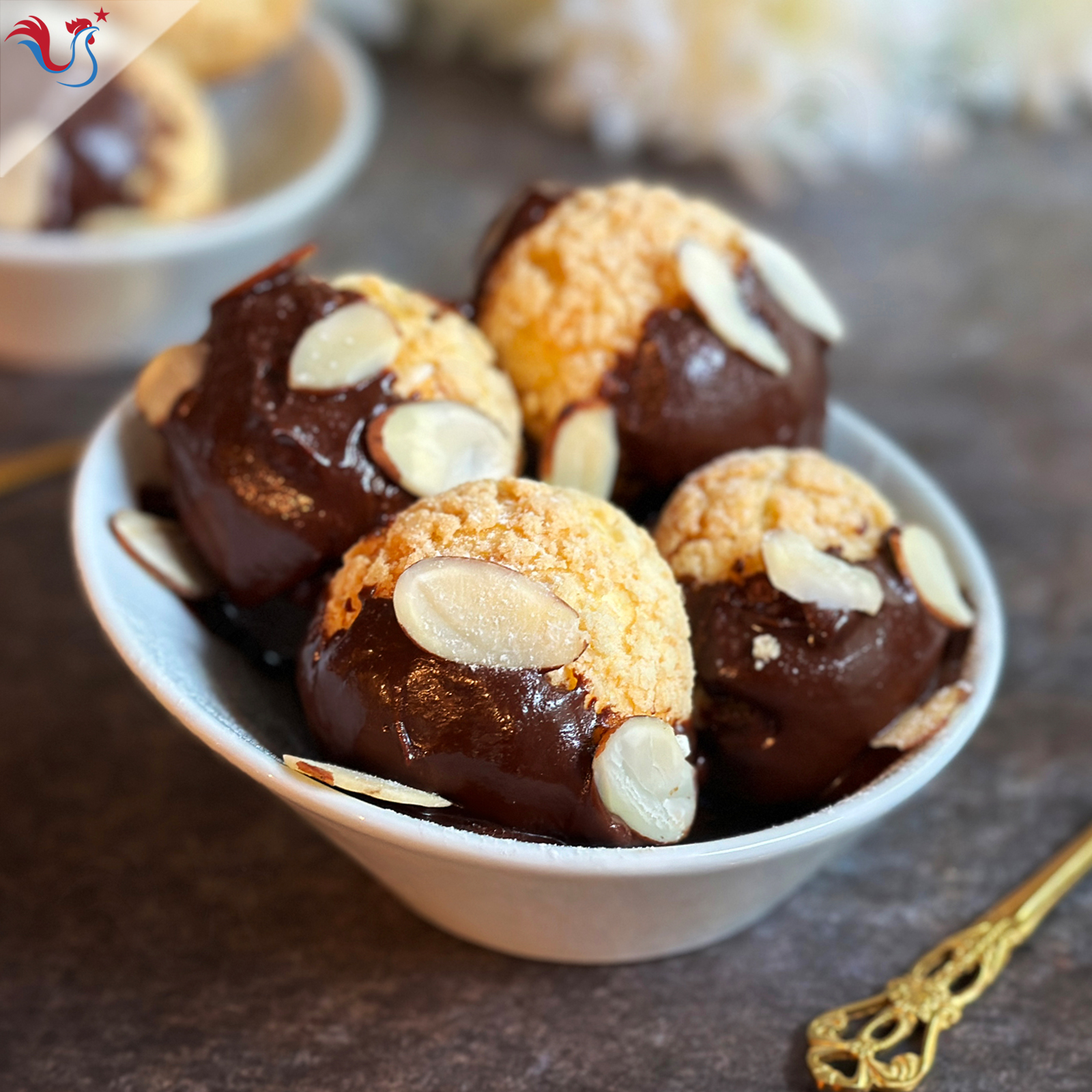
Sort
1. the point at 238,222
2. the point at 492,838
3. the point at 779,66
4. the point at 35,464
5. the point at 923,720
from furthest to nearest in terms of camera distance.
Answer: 1. the point at 779,66
2. the point at 238,222
3. the point at 35,464
4. the point at 923,720
5. the point at 492,838

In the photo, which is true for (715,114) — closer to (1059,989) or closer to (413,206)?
(413,206)

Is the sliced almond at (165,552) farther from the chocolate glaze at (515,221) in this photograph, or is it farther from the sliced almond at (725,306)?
the sliced almond at (725,306)

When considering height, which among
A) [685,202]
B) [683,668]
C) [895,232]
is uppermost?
[685,202]

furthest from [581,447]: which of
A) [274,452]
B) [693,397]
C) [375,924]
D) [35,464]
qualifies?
[35,464]

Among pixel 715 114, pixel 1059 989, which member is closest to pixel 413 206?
pixel 715 114

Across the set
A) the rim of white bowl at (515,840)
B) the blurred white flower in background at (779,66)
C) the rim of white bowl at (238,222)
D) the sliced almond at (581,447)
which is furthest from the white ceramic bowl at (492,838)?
the blurred white flower in background at (779,66)

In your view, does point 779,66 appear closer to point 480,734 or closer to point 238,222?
point 238,222

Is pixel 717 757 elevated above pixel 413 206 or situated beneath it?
elevated above
